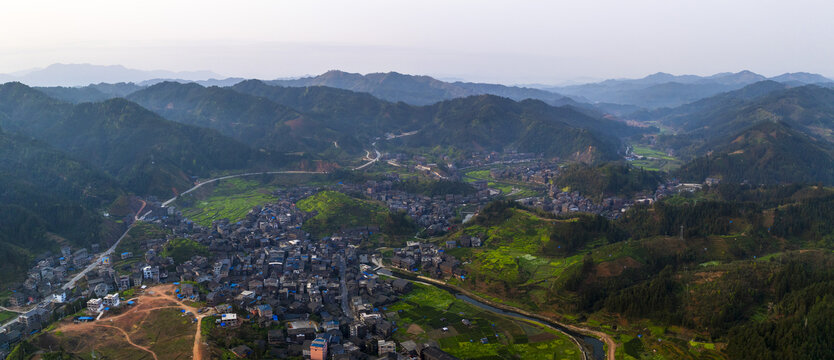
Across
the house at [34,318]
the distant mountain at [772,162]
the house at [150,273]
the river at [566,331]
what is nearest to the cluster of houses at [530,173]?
the distant mountain at [772,162]

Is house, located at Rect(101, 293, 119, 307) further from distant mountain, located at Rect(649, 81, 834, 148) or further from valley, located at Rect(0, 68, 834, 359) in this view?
distant mountain, located at Rect(649, 81, 834, 148)

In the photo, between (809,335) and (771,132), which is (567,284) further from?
(771,132)

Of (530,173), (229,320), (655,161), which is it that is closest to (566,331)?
(229,320)

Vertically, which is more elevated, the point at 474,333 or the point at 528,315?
the point at 474,333

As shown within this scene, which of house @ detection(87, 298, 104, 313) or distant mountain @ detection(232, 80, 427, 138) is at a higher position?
distant mountain @ detection(232, 80, 427, 138)

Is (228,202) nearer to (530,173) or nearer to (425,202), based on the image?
(425,202)

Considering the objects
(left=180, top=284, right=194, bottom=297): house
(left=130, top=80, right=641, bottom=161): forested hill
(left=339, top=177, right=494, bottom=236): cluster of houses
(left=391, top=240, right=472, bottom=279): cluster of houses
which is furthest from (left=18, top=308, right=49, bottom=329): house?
(left=130, top=80, right=641, bottom=161): forested hill
